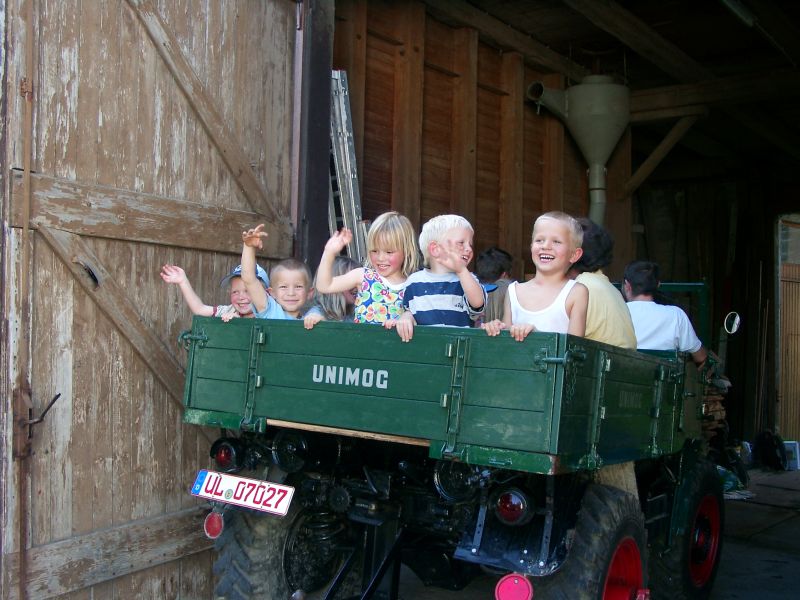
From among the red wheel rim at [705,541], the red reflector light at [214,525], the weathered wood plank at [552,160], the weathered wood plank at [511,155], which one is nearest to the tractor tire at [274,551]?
the red reflector light at [214,525]

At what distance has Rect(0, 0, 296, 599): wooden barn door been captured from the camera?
418cm

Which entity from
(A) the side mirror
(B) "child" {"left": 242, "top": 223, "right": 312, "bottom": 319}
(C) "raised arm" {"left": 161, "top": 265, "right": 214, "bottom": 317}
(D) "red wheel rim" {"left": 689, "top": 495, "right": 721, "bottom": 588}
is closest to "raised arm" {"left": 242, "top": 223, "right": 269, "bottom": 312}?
(B) "child" {"left": 242, "top": 223, "right": 312, "bottom": 319}

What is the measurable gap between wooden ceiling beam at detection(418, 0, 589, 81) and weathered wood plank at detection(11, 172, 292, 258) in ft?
10.4

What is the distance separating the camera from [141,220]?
4.78 metres

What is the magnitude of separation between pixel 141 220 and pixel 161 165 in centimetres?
37

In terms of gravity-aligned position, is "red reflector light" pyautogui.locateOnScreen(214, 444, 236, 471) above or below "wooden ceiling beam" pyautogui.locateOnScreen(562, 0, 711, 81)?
below

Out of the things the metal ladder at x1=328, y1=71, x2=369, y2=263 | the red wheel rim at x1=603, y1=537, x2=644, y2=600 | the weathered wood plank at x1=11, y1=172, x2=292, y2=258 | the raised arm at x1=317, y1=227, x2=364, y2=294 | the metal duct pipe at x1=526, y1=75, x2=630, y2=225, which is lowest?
the red wheel rim at x1=603, y1=537, x2=644, y2=600

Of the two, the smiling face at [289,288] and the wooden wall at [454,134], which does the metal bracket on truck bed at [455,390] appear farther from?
the wooden wall at [454,134]

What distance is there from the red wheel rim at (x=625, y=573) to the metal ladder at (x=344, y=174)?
309cm

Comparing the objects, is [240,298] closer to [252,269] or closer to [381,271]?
[252,269]

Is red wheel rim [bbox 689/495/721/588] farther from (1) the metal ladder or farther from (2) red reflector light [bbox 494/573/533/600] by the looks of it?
(1) the metal ladder

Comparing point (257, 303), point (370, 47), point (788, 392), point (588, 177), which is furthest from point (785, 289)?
point (257, 303)

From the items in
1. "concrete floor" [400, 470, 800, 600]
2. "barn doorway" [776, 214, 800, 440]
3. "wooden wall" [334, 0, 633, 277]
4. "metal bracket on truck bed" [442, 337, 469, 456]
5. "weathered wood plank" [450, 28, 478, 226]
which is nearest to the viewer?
"metal bracket on truck bed" [442, 337, 469, 456]

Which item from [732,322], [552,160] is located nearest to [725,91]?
[552,160]
